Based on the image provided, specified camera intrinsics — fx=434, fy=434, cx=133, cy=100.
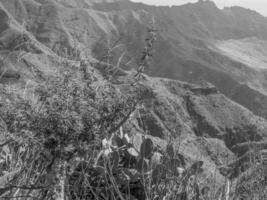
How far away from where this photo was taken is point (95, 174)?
125 inches

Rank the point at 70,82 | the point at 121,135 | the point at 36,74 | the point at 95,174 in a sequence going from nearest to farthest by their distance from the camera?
the point at 70,82 → the point at 36,74 → the point at 95,174 → the point at 121,135

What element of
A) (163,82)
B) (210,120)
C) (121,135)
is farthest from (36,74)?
(163,82)

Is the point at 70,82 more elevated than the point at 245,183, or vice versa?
the point at 70,82

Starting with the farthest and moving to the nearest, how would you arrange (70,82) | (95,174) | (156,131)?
(156,131) < (95,174) < (70,82)

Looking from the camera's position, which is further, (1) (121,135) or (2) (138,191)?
(1) (121,135)

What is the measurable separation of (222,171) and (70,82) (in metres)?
1.12

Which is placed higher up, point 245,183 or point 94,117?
point 94,117

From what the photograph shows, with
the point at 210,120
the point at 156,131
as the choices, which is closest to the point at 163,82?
the point at 210,120

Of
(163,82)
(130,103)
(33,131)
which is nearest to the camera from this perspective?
(33,131)

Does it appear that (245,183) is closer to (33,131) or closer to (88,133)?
(88,133)

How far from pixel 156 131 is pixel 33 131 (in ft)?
→ 388

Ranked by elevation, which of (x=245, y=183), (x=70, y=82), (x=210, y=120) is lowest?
(x=210, y=120)

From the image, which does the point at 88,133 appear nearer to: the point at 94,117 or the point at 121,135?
the point at 94,117

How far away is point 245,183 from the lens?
2.73 metres
